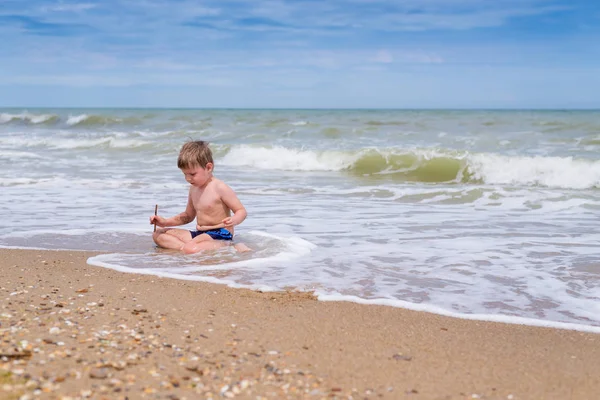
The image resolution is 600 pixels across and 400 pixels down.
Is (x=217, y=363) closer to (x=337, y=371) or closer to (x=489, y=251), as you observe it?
(x=337, y=371)

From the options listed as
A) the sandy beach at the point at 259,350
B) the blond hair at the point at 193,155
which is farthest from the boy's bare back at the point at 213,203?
the sandy beach at the point at 259,350

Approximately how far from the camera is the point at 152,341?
308 centimetres

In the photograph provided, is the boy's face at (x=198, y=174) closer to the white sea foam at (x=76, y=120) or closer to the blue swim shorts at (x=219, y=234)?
the blue swim shorts at (x=219, y=234)

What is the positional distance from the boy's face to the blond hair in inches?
1.5

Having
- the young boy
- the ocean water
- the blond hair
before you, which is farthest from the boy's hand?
the blond hair

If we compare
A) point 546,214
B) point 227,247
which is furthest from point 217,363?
point 546,214

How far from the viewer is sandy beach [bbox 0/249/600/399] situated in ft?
8.57

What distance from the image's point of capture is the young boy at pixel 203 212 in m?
5.85

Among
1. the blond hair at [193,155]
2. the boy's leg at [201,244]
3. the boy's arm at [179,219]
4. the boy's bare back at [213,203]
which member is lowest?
the boy's leg at [201,244]

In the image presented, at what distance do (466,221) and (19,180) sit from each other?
7197 millimetres

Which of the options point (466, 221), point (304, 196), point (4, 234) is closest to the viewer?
point (4, 234)

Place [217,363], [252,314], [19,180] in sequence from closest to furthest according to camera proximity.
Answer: [217,363] → [252,314] → [19,180]

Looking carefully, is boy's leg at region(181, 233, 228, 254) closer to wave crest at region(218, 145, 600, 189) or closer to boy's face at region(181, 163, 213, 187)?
boy's face at region(181, 163, 213, 187)

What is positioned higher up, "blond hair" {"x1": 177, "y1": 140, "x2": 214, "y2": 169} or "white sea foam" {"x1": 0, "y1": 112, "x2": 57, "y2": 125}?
"blond hair" {"x1": 177, "y1": 140, "x2": 214, "y2": 169}
